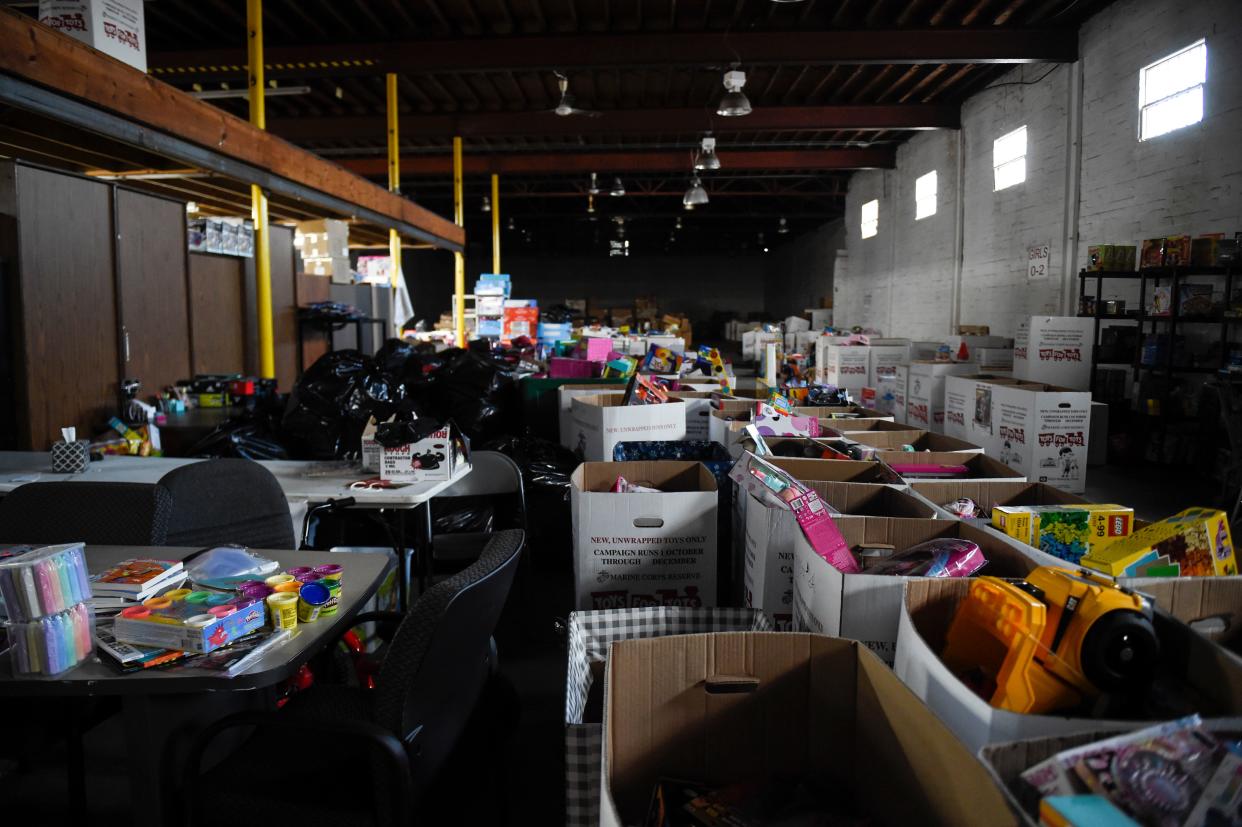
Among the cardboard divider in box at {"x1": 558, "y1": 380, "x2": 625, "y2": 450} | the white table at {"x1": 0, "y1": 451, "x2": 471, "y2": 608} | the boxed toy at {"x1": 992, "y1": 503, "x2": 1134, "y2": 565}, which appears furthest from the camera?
the cardboard divider in box at {"x1": 558, "y1": 380, "x2": 625, "y2": 450}

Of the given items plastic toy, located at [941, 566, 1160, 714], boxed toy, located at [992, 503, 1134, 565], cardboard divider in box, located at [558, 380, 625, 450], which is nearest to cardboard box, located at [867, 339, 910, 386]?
cardboard divider in box, located at [558, 380, 625, 450]

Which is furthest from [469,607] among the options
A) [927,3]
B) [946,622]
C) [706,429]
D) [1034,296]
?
[1034,296]

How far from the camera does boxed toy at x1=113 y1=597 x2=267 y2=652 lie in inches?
55.6

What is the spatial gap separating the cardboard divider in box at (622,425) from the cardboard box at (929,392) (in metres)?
3.20

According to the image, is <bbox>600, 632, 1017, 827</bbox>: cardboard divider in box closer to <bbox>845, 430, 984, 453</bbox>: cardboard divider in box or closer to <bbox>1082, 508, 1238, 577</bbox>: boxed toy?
<bbox>1082, 508, 1238, 577</bbox>: boxed toy

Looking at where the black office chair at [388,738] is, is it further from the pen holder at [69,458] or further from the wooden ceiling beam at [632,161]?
the wooden ceiling beam at [632,161]

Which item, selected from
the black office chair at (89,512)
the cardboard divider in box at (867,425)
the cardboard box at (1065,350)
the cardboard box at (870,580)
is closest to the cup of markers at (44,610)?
the black office chair at (89,512)

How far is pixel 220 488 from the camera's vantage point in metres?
2.24

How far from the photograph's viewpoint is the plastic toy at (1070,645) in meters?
1.00

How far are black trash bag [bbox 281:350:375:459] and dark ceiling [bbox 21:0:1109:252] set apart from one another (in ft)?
15.5

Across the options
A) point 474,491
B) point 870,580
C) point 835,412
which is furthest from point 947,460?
point 474,491

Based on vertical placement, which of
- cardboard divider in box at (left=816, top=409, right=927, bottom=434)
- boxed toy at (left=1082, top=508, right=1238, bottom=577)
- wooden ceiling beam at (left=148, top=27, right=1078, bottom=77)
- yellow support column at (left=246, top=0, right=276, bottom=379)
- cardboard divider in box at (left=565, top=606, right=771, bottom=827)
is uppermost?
wooden ceiling beam at (left=148, top=27, right=1078, bottom=77)

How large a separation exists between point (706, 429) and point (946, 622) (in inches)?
123

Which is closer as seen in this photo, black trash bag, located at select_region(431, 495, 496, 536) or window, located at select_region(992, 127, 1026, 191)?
black trash bag, located at select_region(431, 495, 496, 536)
